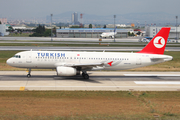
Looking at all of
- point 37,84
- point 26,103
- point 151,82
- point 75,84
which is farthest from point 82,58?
point 26,103

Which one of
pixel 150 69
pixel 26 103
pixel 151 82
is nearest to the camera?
pixel 26 103

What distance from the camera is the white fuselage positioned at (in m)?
33.3

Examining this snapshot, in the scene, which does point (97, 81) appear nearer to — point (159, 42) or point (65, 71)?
point (65, 71)

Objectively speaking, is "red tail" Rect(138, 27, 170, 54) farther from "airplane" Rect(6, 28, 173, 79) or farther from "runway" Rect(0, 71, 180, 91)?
"runway" Rect(0, 71, 180, 91)

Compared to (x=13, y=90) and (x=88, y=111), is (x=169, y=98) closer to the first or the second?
(x=88, y=111)

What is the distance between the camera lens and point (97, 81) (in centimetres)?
3338

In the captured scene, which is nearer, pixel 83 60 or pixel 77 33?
pixel 83 60

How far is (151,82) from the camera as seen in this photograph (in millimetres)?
Result: 33375

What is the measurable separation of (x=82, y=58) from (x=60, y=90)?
27.2ft

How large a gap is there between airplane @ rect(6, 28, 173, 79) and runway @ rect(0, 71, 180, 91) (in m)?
1.72

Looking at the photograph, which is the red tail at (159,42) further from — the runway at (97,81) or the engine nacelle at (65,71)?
the engine nacelle at (65,71)

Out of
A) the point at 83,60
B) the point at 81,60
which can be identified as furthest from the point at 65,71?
the point at 83,60

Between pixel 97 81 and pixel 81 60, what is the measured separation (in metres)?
4.03

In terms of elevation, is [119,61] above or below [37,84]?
above
